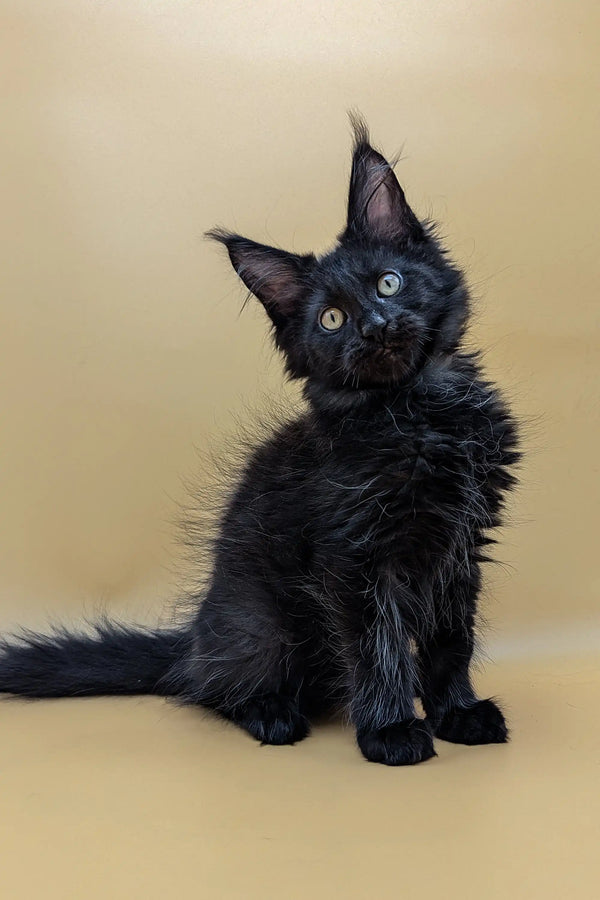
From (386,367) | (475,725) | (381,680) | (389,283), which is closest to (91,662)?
(381,680)

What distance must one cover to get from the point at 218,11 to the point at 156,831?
7.49 ft

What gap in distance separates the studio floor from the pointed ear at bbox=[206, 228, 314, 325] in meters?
0.90

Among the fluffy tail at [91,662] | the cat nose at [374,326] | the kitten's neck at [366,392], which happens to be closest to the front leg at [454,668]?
the kitten's neck at [366,392]

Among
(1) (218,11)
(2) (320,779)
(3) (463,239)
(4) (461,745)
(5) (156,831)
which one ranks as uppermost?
(1) (218,11)

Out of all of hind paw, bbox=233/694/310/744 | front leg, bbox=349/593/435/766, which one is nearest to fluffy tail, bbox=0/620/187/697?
hind paw, bbox=233/694/310/744

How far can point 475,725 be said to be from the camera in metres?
2.14

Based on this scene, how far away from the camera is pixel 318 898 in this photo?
144cm

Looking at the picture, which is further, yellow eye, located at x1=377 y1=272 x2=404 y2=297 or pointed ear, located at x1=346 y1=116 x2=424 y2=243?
pointed ear, located at x1=346 y1=116 x2=424 y2=243

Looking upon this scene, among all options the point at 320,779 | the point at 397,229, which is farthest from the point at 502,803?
the point at 397,229

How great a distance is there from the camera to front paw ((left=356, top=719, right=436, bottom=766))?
6.50ft

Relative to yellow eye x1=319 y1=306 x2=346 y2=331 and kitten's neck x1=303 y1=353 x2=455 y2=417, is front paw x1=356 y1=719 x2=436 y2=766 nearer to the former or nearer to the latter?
kitten's neck x1=303 y1=353 x2=455 y2=417

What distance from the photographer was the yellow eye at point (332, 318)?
84.0 inches

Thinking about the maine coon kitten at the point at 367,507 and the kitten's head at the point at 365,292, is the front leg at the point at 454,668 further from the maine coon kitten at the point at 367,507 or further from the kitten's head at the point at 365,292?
the kitten's head at the point at 365,292

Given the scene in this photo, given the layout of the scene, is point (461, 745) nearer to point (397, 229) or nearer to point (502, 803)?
point (502, 803)
